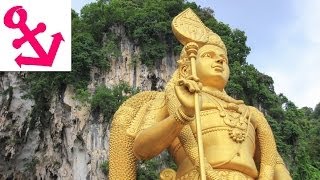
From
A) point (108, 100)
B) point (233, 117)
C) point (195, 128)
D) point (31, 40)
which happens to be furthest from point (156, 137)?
point (108, 100)

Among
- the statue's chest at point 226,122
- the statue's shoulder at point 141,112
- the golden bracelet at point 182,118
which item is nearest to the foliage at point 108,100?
the statue's shoulder at point 141,112

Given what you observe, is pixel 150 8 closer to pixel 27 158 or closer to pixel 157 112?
pixel 27 158

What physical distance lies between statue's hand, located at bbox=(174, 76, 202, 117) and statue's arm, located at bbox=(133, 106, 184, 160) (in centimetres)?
12

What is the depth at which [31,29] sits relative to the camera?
5.60m

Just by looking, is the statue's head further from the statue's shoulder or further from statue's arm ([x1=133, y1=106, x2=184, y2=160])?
statue's arm ([x1=133, y1=106, x2=184, y2=160])

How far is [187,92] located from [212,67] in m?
0.57

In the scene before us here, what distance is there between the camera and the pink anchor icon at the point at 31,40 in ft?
17.7

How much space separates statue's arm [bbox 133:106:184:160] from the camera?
2.54m

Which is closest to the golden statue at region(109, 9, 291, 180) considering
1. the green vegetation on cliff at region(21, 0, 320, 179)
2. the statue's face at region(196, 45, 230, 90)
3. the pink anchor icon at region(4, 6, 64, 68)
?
the statue's face at region(196, 45, 230, 90)

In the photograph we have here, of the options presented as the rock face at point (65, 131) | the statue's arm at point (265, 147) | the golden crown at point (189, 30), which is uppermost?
the rock face at point (65, 131)

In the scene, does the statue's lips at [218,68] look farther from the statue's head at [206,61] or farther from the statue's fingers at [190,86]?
the statue's fingers at [190,86]

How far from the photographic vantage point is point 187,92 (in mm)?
2402

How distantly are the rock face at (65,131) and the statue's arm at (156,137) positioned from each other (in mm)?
10800

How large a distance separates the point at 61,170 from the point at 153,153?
1157 centimetres
